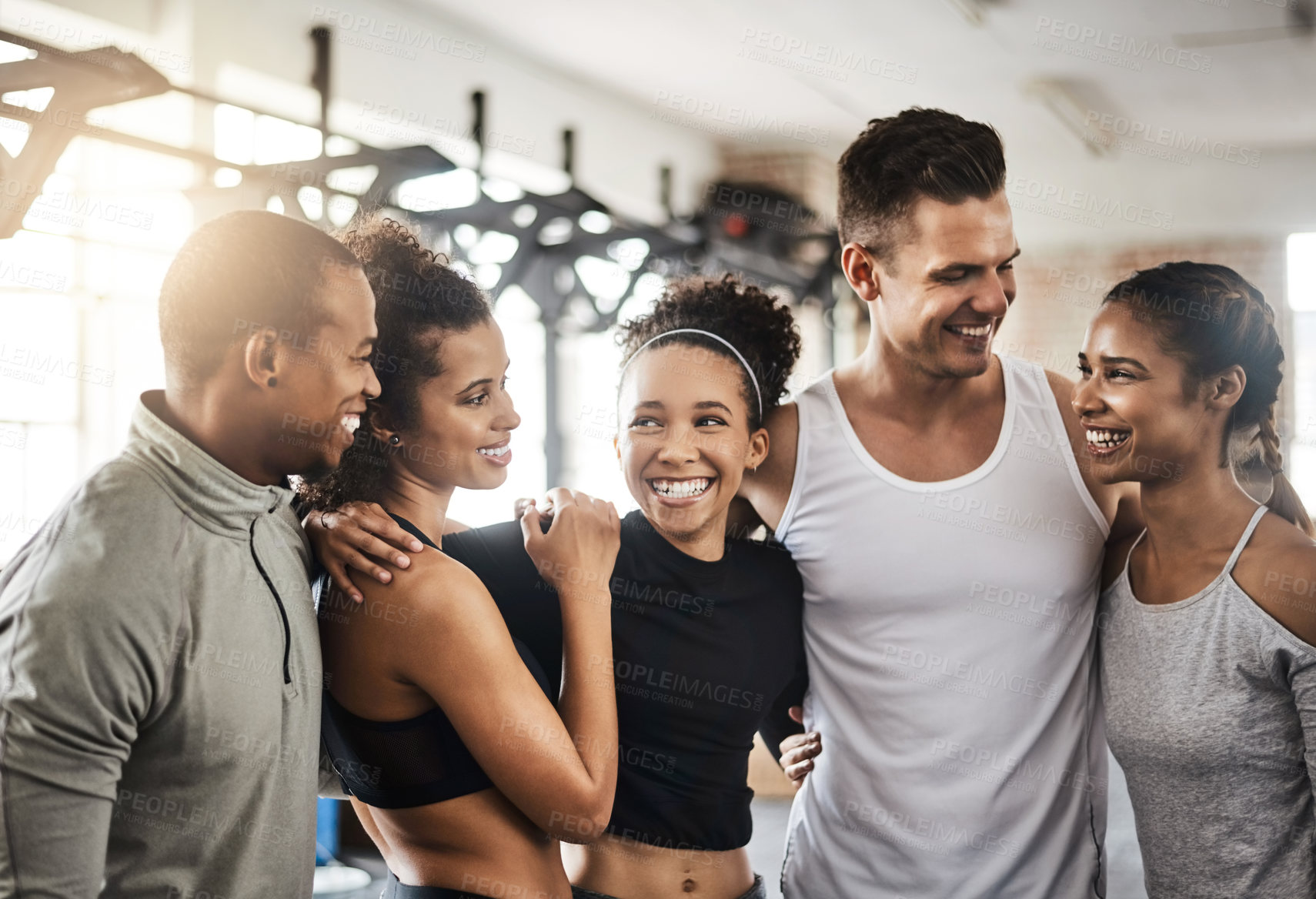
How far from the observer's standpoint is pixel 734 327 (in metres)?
1.73

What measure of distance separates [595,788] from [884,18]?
507 cm

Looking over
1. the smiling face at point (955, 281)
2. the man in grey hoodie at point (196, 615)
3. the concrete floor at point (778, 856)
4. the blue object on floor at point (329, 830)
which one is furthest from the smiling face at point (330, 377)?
the blue object on floor at point (329, 830)

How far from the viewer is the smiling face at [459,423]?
1399mm

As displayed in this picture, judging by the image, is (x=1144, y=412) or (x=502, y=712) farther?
(x=1144, y=412)

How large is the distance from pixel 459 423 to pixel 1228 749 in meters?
1.05

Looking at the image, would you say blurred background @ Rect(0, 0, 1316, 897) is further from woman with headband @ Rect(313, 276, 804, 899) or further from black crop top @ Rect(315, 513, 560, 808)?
black crop top @ Rect(315, 513, 560, 808)

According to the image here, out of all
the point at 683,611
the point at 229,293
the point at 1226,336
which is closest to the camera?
the point at 229,293

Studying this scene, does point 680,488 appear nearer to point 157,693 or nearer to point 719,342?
point 719,342

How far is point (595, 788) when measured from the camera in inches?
49.6

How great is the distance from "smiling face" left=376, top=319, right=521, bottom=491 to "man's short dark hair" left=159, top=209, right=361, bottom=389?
0.25 metres

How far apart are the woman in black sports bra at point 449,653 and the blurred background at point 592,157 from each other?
0.71m

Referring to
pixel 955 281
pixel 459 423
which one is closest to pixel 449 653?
pixel 459 423

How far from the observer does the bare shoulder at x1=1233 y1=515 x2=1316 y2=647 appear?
130cm

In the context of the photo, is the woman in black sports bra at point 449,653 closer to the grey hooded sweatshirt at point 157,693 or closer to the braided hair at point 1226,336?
the grey hooded sweatshirt at point 157,693
